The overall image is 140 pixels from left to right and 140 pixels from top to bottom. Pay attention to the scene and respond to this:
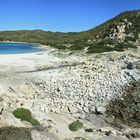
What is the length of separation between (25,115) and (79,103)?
5121mm

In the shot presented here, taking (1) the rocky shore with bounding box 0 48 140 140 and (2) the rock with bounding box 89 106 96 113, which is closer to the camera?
(1) the rocky shore with bounding box 0 48 140 140

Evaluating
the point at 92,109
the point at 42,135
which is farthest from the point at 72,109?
the point at 42,135

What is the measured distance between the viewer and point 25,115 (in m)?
19.8

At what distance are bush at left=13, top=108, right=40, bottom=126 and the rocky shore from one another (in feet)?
1.31

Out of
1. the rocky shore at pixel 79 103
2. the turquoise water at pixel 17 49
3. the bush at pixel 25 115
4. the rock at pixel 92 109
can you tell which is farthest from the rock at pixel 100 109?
the turquoise water at pixel 17 49

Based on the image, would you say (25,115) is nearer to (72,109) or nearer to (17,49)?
(72,109)

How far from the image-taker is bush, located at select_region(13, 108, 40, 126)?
19.3 meters

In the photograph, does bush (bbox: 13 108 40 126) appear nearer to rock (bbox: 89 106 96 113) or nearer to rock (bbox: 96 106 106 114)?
rock (bbox: 89 106 96 113)

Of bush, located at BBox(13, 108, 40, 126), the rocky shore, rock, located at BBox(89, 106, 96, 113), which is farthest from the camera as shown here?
rock, located at BBox(89, 106, 96, 113)

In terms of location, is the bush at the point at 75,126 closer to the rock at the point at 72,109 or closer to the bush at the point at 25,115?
the bush at the point at 25,115

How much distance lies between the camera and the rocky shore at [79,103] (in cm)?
1888

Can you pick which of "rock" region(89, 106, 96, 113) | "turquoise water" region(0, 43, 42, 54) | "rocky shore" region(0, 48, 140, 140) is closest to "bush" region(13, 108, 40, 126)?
"rocky shore" region(0, 48, 140, 140)

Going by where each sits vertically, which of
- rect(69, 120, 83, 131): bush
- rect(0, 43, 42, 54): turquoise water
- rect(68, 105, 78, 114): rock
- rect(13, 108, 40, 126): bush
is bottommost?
rect(0, 43, 42, 54): turquoise water

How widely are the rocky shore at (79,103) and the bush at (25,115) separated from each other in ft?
1.31
